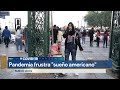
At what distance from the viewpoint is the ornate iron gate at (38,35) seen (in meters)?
6.89

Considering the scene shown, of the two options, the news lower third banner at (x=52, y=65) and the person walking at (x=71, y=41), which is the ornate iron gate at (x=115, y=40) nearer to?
the news lower third banner at (x=52, y=65)

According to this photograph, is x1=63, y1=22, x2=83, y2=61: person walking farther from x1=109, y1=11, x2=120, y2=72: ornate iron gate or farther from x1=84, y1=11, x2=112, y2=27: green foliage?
x1=109, y1=11, x2=120, y2=72: ornate iron gate

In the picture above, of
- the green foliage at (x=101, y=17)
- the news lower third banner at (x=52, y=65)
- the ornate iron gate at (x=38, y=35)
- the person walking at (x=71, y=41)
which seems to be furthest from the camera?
the green foliage at (x=101, y=17)

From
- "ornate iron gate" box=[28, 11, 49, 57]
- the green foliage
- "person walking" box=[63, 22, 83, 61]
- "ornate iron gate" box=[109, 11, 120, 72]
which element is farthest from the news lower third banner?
"ornate iron gate" box=[28, 11, 49, 57]

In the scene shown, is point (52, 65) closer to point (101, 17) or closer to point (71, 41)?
point (71, 41)

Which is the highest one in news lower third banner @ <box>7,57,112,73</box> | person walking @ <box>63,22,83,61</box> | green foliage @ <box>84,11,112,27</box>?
green foliage @ <box>84,11,112,27</box>

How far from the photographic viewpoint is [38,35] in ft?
23.0

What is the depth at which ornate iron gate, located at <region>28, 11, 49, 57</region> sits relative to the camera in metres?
6.89

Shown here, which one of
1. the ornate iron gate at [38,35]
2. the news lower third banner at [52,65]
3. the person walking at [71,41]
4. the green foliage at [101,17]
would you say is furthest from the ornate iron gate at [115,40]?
the ornate iron gate at [38,35]

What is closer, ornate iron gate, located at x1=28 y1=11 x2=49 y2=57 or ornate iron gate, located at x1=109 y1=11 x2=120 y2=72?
ornate iron gate, located at x1=109 y1=11 x2=120 y2=72

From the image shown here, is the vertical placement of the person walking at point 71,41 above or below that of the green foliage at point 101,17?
below

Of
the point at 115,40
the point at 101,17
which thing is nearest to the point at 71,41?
the point at 115,40
